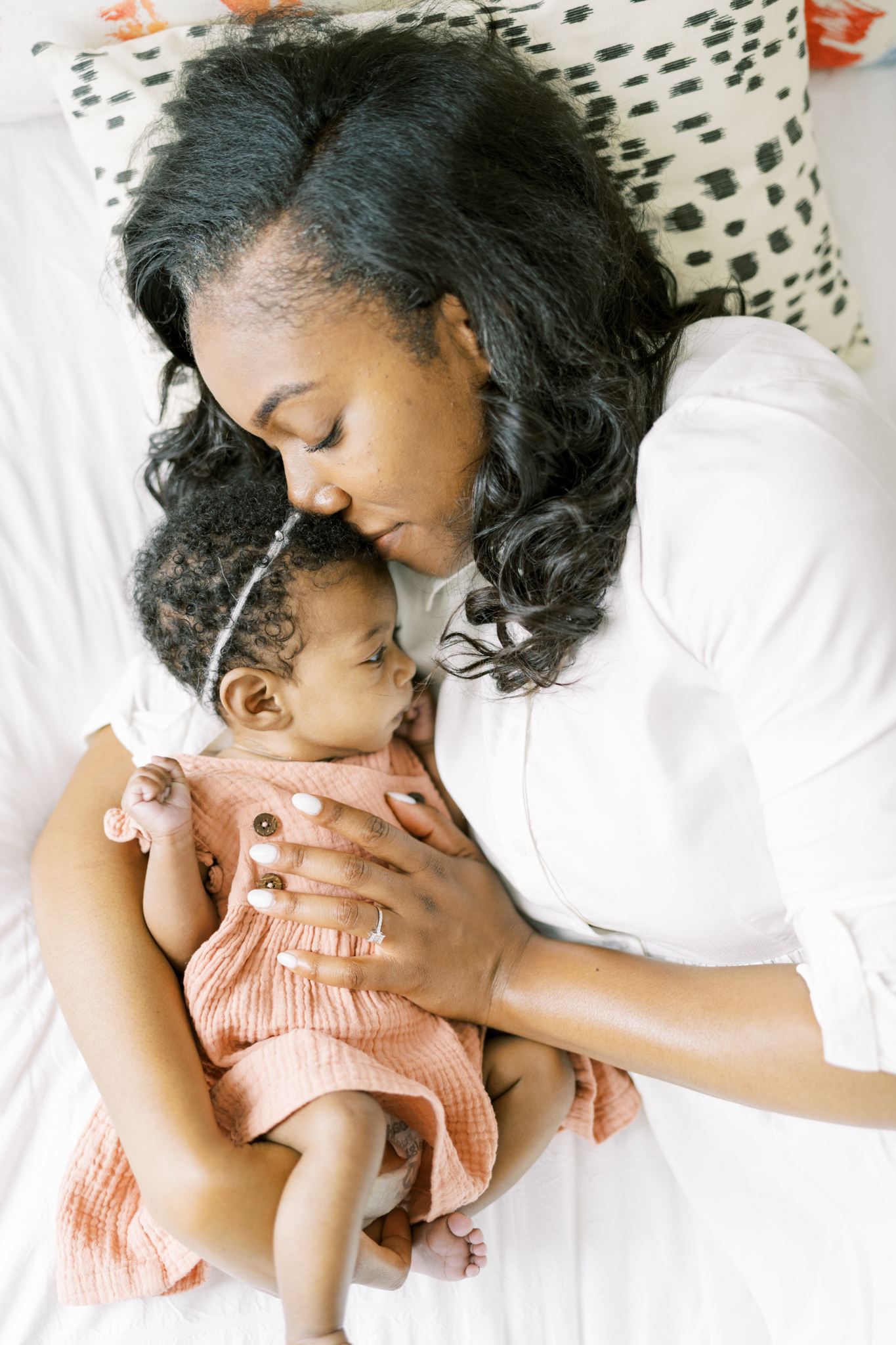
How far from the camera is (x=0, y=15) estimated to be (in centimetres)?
134

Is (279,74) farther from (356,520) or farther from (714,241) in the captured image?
(714,241)

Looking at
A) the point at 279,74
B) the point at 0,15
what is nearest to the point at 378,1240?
the point at 279,74

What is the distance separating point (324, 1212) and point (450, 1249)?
0.91ft

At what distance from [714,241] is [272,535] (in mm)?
748

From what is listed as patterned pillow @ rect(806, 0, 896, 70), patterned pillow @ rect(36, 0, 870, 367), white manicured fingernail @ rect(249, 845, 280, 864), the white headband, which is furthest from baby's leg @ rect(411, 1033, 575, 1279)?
patterned pillow @ rect(806, 0, 896, 70)

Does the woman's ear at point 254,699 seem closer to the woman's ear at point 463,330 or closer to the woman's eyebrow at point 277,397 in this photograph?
the woman's eyebrow at point 277,397

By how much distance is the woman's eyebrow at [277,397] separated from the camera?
93 cm

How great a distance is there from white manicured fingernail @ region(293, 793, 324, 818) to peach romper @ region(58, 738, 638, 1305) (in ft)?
0.19

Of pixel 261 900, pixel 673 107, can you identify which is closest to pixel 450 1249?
pixel 261 900

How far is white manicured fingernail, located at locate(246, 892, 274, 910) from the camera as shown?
110 centimetres

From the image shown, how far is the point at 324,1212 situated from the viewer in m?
0.96

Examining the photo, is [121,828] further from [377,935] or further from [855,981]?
[855,981]

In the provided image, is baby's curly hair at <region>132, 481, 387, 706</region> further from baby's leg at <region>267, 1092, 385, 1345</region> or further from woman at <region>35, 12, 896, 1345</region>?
baby's leg at <region>267, 1092, 385, 1345</region>

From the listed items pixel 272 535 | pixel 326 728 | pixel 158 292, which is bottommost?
pixel 326 728
